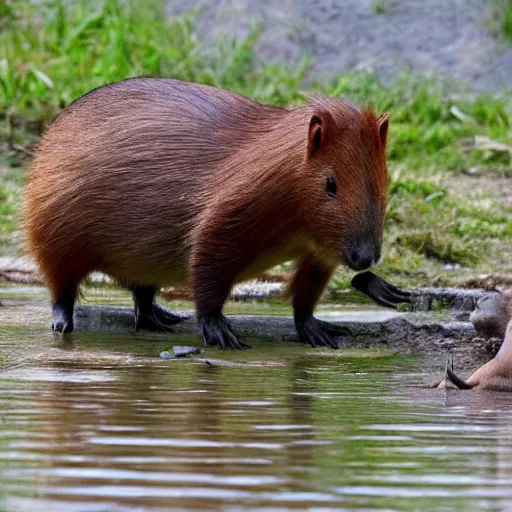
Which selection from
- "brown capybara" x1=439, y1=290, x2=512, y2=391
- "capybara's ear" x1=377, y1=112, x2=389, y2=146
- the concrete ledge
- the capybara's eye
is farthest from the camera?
"capybara's ear" x1=377, y1=112, x2=389, y2=146

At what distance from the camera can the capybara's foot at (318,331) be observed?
5816mm

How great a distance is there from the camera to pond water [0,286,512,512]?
229 centimetres

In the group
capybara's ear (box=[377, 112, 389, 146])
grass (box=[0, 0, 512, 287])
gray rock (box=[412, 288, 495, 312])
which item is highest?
capybara's ear (box=[377, 112, 389, 146])

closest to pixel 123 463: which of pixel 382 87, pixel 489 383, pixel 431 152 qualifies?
pixel 489 383

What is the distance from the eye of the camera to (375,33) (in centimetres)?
1217

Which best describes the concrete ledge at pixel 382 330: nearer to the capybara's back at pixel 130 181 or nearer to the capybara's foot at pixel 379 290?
the capybara's foot at pixel 379 290

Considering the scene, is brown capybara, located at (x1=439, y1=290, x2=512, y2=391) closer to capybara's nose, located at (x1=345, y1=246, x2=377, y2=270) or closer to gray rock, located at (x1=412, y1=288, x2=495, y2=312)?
capybara's nose, located at (x1=345, y1=246, x2=377, y2=270)

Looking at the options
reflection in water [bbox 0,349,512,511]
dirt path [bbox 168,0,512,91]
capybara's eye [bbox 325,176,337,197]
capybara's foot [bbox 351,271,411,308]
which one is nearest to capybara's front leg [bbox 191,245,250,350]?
capybara's eye [bbox 325,176,337,197]

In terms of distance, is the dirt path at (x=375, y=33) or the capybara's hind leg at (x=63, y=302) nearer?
the capybara's hind leg at (x=63, y=302)

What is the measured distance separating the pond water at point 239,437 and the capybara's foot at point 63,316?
0.95 metres

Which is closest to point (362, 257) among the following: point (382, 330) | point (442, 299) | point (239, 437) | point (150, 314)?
point (382, 330)

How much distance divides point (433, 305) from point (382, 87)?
17.1ft

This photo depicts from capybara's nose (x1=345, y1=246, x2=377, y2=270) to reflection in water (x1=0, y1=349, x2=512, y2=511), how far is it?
111cm

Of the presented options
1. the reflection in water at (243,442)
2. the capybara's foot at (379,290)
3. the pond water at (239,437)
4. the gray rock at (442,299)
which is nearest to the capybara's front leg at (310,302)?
the capybara's foot at (379,290)
